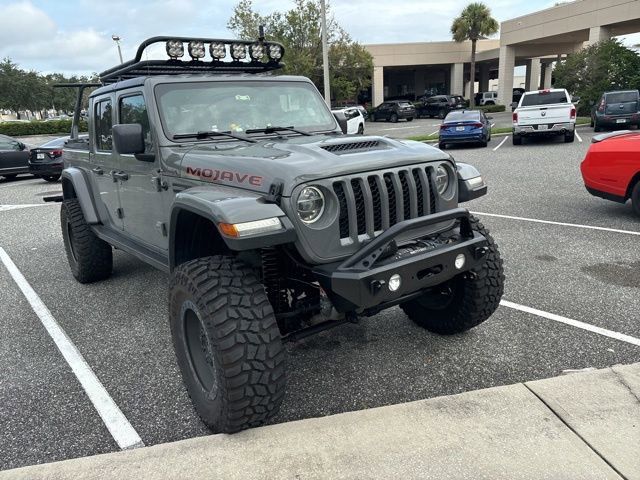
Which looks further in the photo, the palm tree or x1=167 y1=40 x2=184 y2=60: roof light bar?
the palm tree

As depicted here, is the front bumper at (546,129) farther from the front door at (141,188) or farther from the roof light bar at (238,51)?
the front door at (141,188)

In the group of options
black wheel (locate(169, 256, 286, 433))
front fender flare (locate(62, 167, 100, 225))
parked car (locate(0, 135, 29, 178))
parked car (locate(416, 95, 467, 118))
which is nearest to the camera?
black wheel (locate(169, 256, 286, 433))

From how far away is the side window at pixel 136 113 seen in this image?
3.80m

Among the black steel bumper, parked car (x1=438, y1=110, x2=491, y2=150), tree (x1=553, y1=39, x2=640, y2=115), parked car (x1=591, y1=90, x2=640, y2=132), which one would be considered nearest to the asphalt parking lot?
the black steel bumper

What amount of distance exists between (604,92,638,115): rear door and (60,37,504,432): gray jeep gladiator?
59.4 feet

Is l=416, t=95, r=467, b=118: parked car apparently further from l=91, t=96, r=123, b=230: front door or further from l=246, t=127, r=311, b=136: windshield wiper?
l=246, t=127, r=311, b=136: windshield wiper

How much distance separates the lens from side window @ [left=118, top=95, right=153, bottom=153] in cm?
380

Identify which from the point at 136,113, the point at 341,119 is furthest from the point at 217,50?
the point at 341,119

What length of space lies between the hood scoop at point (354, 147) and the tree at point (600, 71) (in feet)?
90.1

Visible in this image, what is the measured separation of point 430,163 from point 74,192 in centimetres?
416

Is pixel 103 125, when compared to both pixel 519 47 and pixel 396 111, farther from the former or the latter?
pixel 519 47

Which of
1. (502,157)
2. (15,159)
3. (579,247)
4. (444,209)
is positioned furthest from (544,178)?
(15,159)

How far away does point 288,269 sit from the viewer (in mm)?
3119

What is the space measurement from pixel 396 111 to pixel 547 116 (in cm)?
1923
